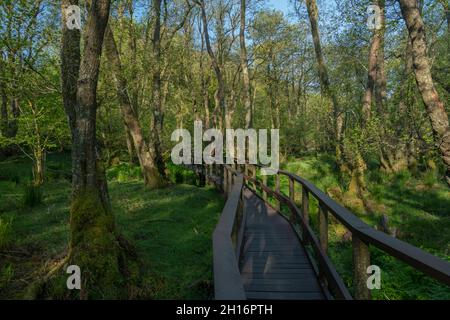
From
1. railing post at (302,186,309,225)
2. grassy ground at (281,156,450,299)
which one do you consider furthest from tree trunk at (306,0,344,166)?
railing post at (302,186,309,225)

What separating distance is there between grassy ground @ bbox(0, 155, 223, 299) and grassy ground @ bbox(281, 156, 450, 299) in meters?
2.68

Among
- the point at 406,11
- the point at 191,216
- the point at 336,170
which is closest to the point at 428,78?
the point at 406,11

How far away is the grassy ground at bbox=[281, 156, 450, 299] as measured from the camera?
533cm

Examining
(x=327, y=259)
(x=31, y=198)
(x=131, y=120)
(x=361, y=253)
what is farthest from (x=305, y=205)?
(x=131, y=120)

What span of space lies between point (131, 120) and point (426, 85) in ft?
31.7

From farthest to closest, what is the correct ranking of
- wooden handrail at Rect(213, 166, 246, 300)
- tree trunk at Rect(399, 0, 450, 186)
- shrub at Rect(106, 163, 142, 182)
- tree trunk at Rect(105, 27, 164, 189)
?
shrub at Rect(106, 163, 142, 182), tree trunk at Rect(105, 27, 164, 189), tree trunk at Rect(399, 0, 450, 186), wooden handrail at Rect(213, 166, 246, 300)

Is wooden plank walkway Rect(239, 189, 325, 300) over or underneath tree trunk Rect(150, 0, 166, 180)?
underneath

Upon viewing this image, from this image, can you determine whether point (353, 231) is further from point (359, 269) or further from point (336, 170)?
point (336, 170)

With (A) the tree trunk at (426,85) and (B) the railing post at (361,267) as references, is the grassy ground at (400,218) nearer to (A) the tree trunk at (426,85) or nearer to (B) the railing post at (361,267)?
(A) the tree trunk at (426,85)

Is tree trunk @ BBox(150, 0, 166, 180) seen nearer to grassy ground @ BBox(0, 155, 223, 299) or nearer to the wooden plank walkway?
grassy ground @ BBox(0, 155, 223, 299)

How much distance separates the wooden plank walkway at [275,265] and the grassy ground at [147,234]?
0.75 meters

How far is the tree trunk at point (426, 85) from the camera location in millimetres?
5977

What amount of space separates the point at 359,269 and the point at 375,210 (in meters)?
9.98

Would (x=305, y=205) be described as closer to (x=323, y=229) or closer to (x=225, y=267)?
(x=323, y=229)
